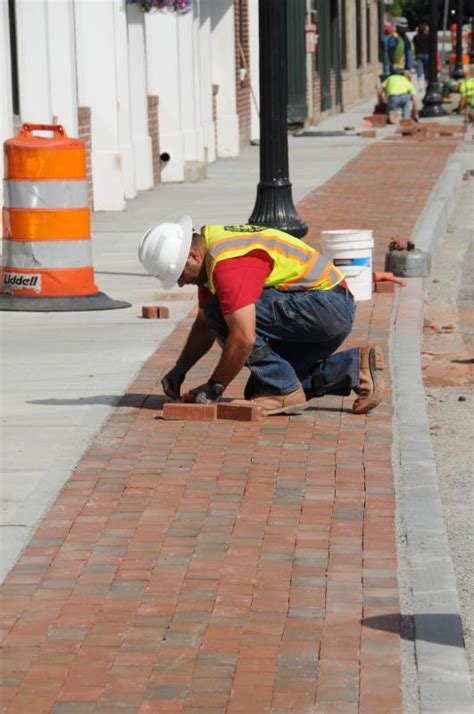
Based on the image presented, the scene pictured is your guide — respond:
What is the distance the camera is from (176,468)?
727cm

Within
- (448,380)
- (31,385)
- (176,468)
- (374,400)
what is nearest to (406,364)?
(448,380)

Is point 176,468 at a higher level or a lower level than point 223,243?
lower

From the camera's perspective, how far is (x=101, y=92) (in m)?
19.4

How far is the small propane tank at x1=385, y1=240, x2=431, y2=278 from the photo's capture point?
13414 mm

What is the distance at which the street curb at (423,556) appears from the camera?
4.87m

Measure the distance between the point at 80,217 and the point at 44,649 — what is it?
706cm

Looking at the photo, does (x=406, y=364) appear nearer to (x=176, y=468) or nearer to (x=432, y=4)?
(x=176, y=468)

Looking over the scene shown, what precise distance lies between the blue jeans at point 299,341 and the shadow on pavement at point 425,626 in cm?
282

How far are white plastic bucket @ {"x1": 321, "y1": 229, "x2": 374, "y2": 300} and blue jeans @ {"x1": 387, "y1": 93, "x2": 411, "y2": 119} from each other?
25004mm

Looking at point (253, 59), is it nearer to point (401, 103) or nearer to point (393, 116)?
point (401, 103)

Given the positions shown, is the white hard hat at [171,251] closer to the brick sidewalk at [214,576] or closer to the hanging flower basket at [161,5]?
the brick sidewalk at [214,576]

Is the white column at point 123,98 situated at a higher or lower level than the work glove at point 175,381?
higher

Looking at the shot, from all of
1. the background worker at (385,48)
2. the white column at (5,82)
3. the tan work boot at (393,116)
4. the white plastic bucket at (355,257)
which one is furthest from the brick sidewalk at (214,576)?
the background worker at (385,48)

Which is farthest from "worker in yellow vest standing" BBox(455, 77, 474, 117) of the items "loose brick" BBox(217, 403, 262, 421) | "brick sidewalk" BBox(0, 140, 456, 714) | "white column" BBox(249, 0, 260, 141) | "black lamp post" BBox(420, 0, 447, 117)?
"brick sidewalk" BBox(0, 140, 456, 714)
